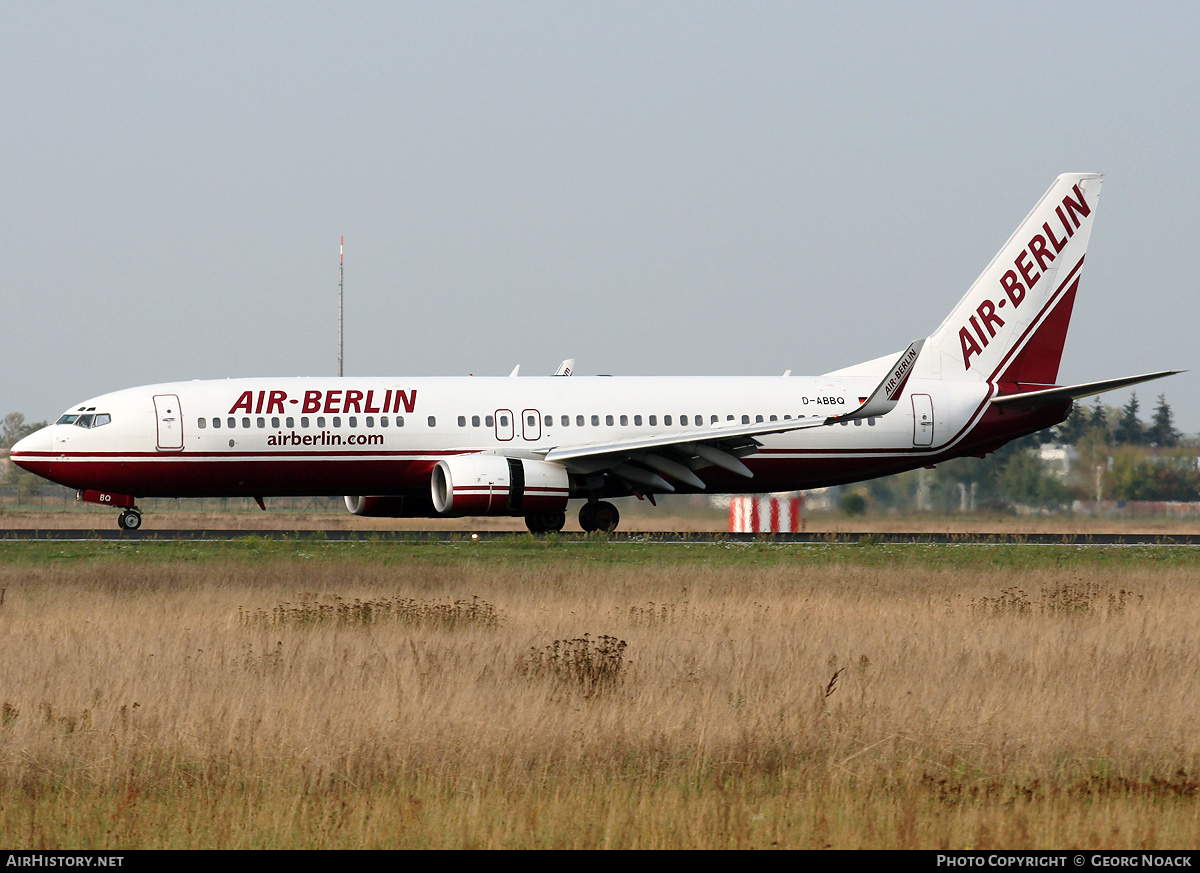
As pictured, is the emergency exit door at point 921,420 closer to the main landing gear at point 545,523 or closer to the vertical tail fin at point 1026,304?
the vertical tail fin at point 1026,304

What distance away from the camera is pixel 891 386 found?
2916cm

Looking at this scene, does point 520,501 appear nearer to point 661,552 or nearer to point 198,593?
point 661,552

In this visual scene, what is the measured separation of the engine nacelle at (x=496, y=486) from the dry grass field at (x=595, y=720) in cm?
1089

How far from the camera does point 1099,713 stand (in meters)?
10.0

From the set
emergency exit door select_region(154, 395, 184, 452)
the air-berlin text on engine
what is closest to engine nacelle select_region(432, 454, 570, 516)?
the air-berlin text on engine

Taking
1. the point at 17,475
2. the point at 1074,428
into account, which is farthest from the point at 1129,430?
the point at 17,475

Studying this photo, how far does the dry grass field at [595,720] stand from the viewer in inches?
294

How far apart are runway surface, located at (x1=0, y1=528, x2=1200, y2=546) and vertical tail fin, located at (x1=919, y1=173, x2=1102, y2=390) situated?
4.16 meters

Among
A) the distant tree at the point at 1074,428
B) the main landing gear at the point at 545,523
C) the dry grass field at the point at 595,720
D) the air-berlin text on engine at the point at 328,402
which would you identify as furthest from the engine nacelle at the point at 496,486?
the distant tree at the point at 1074,428

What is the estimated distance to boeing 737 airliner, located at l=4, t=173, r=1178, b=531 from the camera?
29.7m

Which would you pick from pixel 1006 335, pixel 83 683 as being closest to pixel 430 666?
pixel 83 683

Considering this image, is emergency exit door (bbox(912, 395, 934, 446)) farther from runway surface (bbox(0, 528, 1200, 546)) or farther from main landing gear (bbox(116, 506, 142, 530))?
main landing gear (bbox(116, 506, 142, 530))

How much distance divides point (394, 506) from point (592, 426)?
476 cm

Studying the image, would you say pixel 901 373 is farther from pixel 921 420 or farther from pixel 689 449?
pixel 921 420
